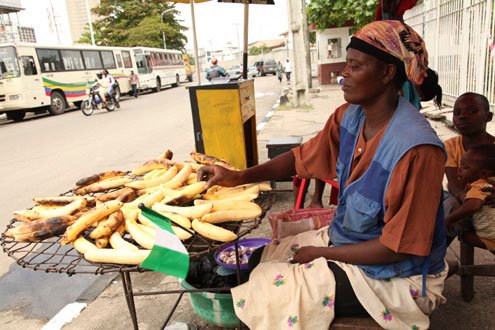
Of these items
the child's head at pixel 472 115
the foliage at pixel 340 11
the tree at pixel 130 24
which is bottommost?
the child's head at pixel 472 115

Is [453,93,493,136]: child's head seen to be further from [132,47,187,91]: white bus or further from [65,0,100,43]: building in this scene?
[65,0,100,43]: building

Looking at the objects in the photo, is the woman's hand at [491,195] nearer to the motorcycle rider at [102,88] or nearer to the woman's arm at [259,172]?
the woman's arm at [259,172]

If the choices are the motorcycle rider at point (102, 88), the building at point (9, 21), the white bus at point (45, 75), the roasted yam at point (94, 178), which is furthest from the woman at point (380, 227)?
the building at point (9, 21)

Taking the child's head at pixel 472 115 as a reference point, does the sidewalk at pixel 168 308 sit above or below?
below

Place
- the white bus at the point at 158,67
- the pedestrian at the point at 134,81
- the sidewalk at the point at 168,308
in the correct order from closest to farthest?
the sidewalk at the point at 168,308, the pedestrian at the point at 134,81, the white bus at the point at 158,67

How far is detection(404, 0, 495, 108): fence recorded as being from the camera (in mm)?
6754

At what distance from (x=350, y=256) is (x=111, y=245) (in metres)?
1.07

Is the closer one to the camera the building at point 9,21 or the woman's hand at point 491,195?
the woman's hand at point 491,195

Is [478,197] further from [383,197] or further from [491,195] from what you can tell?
[383,197]

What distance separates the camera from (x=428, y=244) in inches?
59.6

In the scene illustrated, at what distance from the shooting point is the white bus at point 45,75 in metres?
15.4

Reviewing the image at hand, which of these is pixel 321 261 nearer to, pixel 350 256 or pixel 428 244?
pixel 350 256

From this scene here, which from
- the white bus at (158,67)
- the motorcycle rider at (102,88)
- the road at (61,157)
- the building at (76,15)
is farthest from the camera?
the building at (76,15)

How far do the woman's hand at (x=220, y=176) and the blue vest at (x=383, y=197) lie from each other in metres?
0.67
